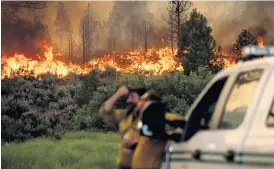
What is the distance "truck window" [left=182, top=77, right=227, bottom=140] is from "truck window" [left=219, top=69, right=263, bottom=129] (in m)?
0.31

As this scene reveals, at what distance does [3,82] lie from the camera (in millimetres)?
12828

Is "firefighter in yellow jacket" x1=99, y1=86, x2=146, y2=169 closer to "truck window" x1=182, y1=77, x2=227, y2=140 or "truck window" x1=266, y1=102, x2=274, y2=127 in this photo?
"truck window" x1=182, y1=77, x2=227, y2=140

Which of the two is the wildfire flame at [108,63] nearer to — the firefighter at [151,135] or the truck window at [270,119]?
the firefighter at [151,135]

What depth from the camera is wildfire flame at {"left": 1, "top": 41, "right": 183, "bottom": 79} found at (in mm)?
12602

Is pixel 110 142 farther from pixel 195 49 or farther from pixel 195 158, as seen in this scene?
pixel 195 158

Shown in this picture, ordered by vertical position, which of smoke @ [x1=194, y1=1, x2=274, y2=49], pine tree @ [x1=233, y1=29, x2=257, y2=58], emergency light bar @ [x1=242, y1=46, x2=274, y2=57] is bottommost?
emergency light bar @ [x1=242, y1=46, x2=274, y2=57]

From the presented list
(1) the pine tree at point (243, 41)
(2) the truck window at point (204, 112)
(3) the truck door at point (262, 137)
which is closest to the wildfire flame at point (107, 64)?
(1) the pine tree at point (243, 41)

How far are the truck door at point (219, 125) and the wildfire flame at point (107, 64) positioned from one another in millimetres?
7630

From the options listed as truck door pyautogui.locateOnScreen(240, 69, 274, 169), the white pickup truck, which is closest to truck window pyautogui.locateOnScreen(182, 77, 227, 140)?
the white pickup truck

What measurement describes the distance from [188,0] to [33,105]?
356 centimetres

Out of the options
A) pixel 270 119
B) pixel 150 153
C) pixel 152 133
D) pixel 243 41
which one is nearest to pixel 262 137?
pixel 270 119

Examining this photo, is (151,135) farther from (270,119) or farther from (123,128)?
(123,128)

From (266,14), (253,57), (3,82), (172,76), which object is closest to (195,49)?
(172,76)

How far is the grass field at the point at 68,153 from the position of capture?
39.3 feet
